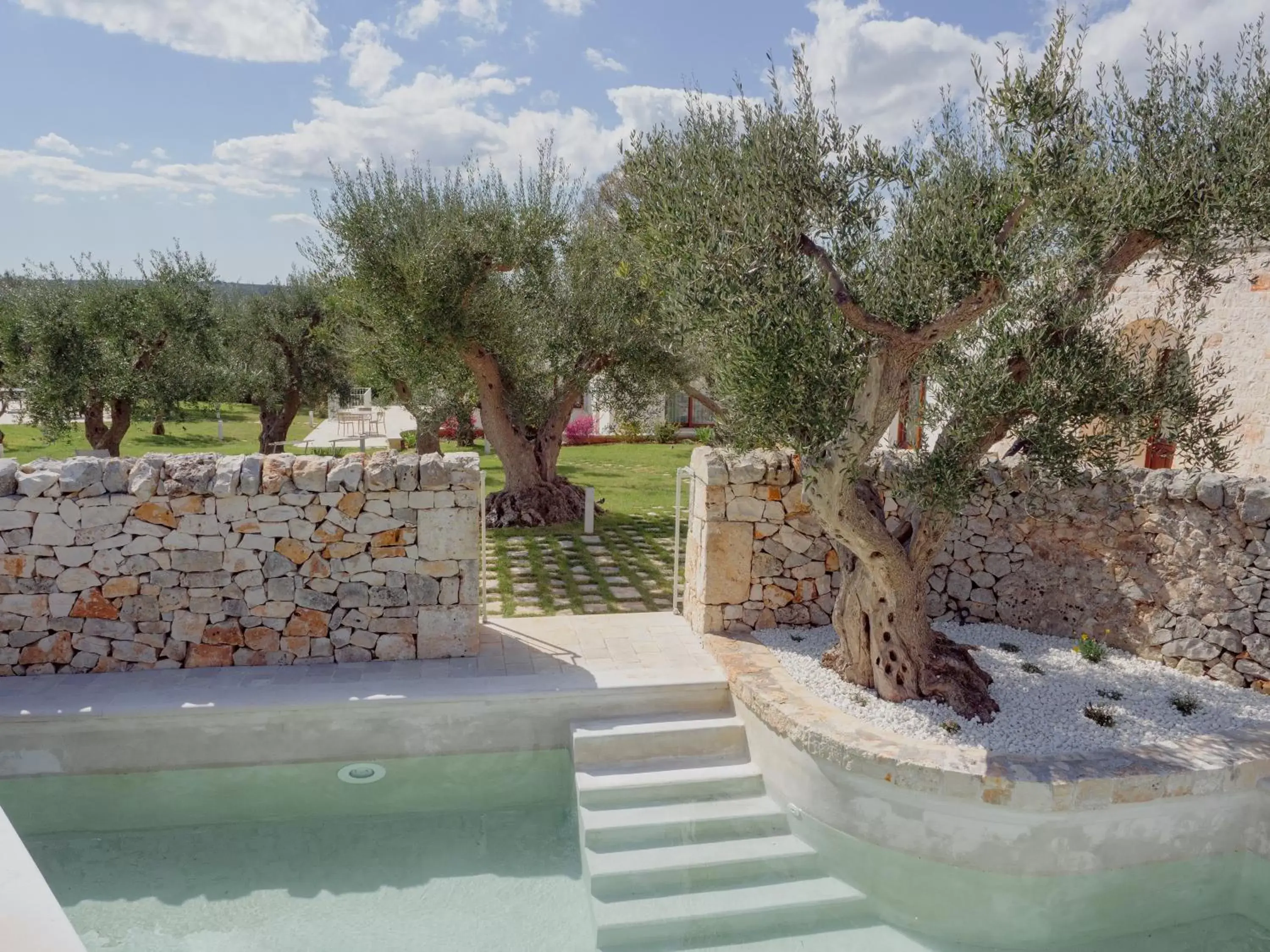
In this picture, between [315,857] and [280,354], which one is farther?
[280,354]

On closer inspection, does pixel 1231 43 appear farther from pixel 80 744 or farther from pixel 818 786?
pixel 80 744

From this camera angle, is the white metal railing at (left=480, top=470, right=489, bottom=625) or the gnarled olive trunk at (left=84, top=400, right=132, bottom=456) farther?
the gnarled olive trunk at (left=84, top=400, right=132, bottom=456)

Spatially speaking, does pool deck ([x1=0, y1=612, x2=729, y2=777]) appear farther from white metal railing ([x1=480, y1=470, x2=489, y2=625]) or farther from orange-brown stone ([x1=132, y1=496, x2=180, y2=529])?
orange-brown stone ([x1=132, y1=496, x2=180, y2=529])

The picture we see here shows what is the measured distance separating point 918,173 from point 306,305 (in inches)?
666

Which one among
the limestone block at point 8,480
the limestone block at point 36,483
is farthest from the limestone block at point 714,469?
the limestone block at point 8,480

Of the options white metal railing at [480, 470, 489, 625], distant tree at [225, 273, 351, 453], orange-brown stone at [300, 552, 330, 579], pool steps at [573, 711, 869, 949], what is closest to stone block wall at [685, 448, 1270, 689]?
pool steps at [573, 711, 869, 949]

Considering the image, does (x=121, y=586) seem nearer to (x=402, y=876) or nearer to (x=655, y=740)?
(x=402, y=876)

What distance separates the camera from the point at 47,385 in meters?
14.2

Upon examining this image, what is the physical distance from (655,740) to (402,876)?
210 centimetres

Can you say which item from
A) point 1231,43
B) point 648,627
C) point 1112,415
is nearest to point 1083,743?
point 1112,415

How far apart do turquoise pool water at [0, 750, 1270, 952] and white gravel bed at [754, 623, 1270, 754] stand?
88 cm

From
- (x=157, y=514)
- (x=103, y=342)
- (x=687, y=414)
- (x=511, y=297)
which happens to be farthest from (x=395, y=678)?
(x=687, y=414)

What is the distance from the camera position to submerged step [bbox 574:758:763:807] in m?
6.15

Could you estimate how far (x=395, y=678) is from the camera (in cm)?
702
